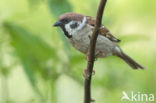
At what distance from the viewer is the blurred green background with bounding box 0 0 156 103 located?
2.42 meters

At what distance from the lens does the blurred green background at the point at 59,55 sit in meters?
2.42

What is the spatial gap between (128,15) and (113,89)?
56.7 inches

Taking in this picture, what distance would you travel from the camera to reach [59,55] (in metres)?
2.58

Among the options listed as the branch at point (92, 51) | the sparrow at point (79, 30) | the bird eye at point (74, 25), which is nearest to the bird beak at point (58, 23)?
the sparrow at point (79, 30)

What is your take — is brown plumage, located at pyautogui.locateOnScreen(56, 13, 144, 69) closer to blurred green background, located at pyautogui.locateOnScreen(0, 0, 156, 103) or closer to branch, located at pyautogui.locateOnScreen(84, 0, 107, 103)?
blurred green background, located at pyautogui.locateOnScreen(0, 0, 156, 103)

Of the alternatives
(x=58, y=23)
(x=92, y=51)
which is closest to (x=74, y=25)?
(x=58, y=23)

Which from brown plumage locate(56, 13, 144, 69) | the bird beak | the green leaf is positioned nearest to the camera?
the green leaf

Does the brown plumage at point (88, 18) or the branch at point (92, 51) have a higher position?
the brown plumage at point (88, 18)

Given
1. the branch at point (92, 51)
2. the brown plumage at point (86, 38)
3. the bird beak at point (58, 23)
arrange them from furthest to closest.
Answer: the brown plumage at point (86, 38) → the bird beak at point (58, 23) → the branch at point (92, 51)

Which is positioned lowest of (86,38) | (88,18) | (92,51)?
(92,51)

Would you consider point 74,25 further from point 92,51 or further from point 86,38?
point 92,51

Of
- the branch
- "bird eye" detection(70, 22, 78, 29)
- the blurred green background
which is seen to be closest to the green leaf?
the blurred green background

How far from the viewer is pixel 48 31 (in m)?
3.16

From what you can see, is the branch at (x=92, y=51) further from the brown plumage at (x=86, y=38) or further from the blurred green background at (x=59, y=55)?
the brown plumage at (x=86, y=38)
